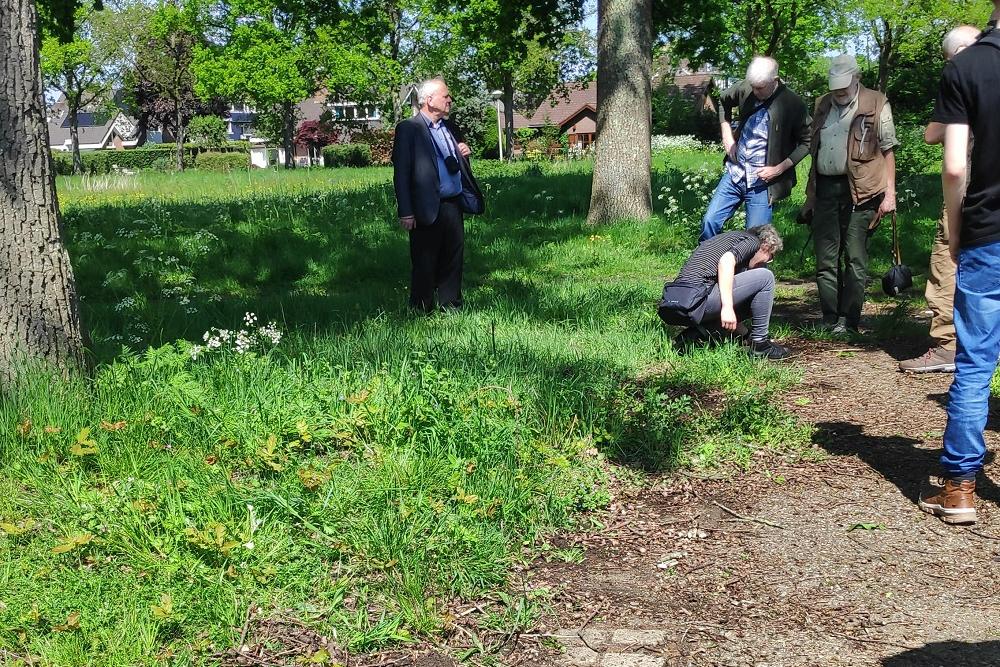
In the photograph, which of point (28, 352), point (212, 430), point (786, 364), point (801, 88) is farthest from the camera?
point (801, 88)

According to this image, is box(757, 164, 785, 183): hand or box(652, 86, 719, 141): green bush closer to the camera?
box(757, 164, 785, 183): hand

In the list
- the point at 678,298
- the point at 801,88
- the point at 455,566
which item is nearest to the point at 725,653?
the point at 455,566

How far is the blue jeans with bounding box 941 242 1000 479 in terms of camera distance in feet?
12.3

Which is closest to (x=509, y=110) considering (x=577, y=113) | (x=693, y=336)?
(x=577, y=113)

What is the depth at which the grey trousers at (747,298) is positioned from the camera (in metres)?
5.88

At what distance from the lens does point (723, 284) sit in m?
5.72

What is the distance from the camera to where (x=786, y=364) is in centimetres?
630

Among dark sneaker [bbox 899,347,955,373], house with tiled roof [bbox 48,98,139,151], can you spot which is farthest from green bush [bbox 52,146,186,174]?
dark sneaker [bbox 899,347,955,373]

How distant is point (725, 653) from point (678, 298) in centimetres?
311

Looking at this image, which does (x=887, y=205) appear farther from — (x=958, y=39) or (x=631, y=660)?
(x=631, y=660)

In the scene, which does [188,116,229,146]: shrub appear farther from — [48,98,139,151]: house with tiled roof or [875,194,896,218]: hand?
[875,194,896,218]: hand

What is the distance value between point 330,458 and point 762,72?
184 inches

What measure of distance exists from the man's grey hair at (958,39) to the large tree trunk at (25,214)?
17.1 feet

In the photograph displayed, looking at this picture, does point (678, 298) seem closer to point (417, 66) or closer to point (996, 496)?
point (996, 496)
